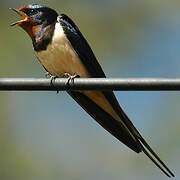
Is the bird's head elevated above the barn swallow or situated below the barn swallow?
above

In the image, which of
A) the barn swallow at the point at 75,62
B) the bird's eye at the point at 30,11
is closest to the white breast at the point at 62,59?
the barn swallow at the point at 75,62

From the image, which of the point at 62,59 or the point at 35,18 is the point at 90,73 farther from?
the point at 35,18

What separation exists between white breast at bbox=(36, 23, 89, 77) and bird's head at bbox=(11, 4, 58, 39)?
280 millimetres

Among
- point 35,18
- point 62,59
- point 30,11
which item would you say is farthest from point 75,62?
point 30,11

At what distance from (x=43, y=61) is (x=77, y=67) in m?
0.28

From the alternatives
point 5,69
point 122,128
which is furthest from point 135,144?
point 5,69

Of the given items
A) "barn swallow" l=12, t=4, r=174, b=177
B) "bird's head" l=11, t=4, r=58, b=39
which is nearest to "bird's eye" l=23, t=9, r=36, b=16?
"bird's head" l=11, t=4, r=58, b=39

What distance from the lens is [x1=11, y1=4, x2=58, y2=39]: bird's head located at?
16.1ft

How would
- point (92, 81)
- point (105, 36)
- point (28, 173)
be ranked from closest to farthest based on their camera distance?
point (92, 81)
point (28, 173)
point (105, 36)

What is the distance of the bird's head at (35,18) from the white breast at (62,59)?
28 centimetres

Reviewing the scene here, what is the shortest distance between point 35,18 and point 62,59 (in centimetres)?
52

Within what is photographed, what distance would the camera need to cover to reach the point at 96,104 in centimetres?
473

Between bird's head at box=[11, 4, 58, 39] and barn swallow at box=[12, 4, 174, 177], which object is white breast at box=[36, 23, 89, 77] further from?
bird's head at box=[11, 4, 58, 39]

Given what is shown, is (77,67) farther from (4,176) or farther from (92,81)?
(4,176)
